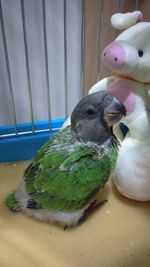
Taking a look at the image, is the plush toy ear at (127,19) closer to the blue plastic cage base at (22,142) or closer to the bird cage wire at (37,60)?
the bird cage wire at (37,60)

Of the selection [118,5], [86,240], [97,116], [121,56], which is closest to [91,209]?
[86,240]

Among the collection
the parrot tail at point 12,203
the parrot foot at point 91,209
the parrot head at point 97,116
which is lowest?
the parrot foot at point 91,209

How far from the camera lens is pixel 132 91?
2.11 feet

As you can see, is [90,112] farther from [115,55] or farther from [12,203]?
[12,203]

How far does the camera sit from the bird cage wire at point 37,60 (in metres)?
0.76

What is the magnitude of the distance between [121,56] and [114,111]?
10 cm

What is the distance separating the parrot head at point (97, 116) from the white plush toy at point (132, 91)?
0.06m

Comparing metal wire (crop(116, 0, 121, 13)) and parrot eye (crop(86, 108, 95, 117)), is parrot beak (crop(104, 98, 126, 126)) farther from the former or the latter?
metal wire (crop(116, 0, 121, 13))

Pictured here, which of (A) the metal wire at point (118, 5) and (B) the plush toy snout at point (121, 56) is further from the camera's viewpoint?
(A) the metal wire at point (118, 5)

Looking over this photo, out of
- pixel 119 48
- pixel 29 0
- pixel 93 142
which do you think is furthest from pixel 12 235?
pixel 29 0

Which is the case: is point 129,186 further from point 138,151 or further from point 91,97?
point 91,97

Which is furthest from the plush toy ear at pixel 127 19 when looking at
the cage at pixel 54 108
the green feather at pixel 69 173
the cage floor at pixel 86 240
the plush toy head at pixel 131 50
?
the cage floor at pixel 86 240

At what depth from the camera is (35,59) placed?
33.4 inches

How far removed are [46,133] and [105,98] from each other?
294 mm
